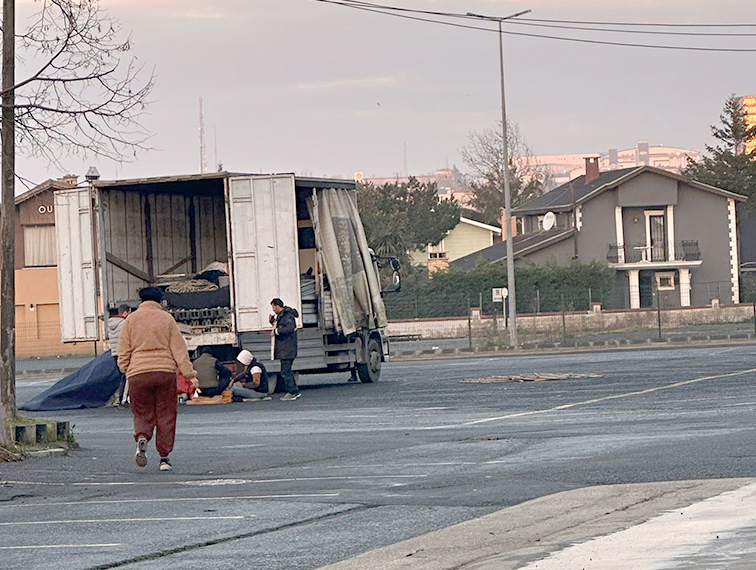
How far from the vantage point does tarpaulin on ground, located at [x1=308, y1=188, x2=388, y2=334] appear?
82.7 ft

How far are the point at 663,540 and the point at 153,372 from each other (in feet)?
22.1

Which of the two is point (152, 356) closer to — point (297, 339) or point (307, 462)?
point (307, 462)

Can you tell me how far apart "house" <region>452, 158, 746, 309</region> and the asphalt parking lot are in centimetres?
4734

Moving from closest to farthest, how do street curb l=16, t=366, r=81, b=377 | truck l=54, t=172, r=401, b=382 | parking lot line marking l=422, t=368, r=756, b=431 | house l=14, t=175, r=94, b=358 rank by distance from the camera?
parking lot line marking l=422, t=368, r=756, b=431 < truck l=54, t=172, r=401, b=382 < street curb l=16, t=366, r=81, b=377 < house l=14, t=175, r=94, b=358

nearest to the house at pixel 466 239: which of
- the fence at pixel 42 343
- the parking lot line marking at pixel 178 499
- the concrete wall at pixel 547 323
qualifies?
the fence at pixel 42 343

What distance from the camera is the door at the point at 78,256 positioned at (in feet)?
80.9

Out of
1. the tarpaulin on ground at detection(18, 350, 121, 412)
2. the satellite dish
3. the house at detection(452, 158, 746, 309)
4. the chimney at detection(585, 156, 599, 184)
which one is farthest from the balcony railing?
the tarpaulin on ground at detection(18, 350, 121, 412)

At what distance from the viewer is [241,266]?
944 inches

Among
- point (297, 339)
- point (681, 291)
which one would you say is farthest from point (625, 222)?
point (297, 339)

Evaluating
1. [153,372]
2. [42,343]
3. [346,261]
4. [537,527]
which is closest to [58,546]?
[537,527]

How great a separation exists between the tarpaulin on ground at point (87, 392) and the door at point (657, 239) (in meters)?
48.8

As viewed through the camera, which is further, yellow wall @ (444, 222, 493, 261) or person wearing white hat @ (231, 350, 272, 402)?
yellow wall @ (444, 222, 493, 261)

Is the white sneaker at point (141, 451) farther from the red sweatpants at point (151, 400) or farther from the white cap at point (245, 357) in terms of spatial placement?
the white cap at point (245, 357)

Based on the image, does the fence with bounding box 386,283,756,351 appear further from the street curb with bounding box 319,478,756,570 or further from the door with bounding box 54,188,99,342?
the street curb with bounding box 319,478,756,570
